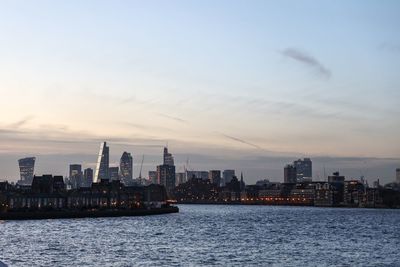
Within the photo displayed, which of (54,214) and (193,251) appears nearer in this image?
(193,251)

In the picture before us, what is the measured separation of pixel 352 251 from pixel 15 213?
10647 cm

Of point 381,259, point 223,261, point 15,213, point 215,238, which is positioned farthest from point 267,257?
point 15,213

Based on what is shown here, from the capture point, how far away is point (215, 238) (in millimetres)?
100375

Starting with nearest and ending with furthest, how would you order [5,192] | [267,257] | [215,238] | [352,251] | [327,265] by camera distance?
[327,265]
[267,257]
[352,251]
[215,238]
[5,192]

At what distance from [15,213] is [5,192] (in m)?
25.4

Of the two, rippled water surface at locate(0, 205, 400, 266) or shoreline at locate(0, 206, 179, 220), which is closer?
rippled water surface at locate(0, 205, 400, 266)

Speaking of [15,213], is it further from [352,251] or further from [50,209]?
[352,251]

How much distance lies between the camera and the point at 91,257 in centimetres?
7012

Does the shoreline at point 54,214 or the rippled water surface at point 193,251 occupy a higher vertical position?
the shoreline at point 54,214

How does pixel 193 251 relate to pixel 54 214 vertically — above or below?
below

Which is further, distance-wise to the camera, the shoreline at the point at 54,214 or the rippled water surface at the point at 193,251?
the shoreline at the point at 54,214

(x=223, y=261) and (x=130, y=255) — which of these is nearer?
(x=223, y=261)

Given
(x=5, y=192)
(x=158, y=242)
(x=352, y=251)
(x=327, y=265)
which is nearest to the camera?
(x=327, y=265)

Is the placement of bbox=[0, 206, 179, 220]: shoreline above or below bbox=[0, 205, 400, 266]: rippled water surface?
above
